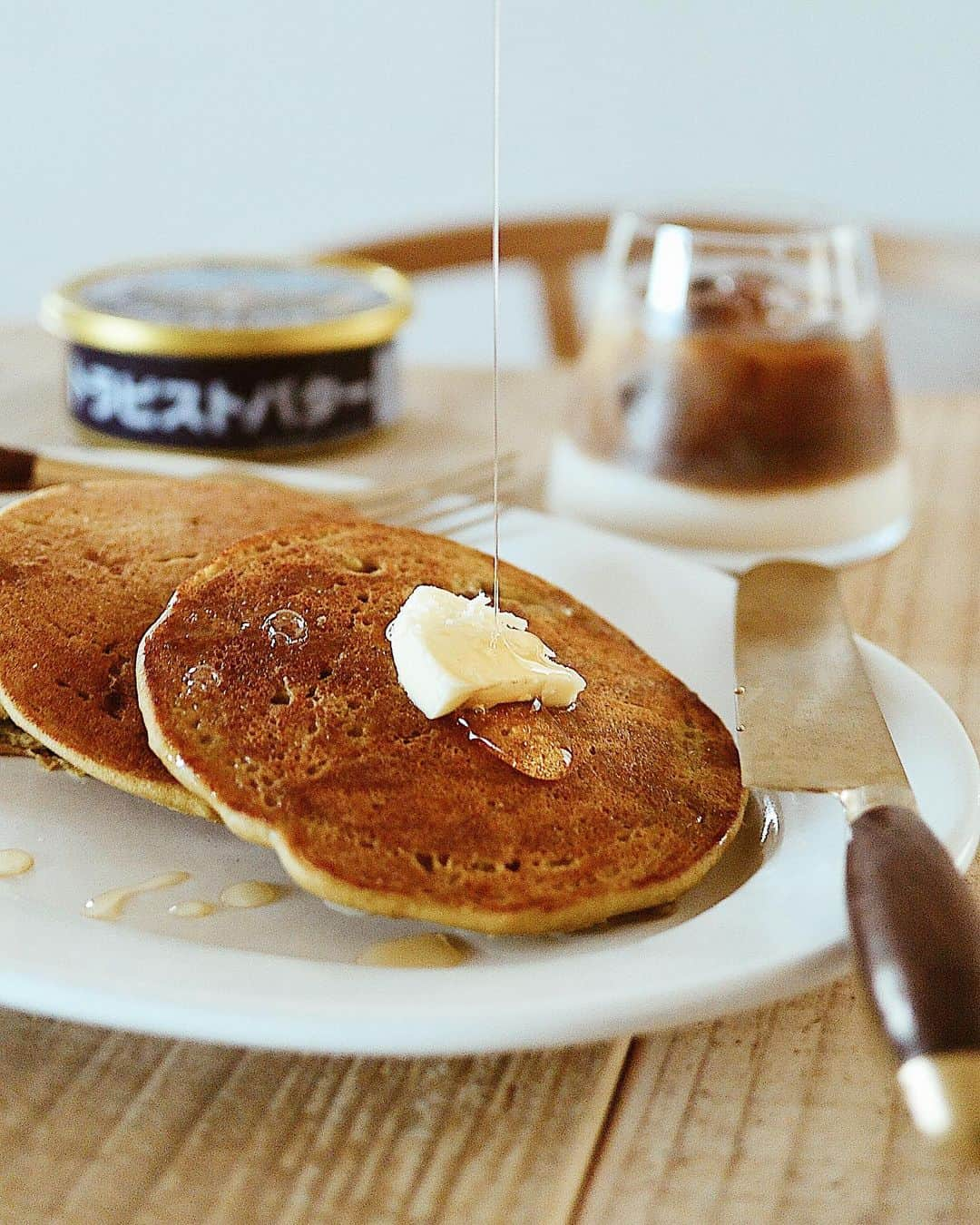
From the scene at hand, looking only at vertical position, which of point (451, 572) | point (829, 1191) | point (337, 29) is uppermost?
point (337, 29)

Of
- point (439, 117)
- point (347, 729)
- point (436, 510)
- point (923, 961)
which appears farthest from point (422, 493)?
point (439, 117)

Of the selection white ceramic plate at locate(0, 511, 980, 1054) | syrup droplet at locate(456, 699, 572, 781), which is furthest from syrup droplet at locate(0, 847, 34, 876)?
syrup droplet at locate(456, 699, 572, 781)

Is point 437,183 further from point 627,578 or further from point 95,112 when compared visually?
point 627,578

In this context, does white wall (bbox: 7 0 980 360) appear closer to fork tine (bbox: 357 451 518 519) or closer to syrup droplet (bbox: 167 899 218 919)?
fork tine (bbox: 357 451 518 519)

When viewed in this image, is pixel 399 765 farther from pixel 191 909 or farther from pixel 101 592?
pixel 101 592

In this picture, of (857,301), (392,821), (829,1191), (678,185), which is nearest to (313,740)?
(392,821)
